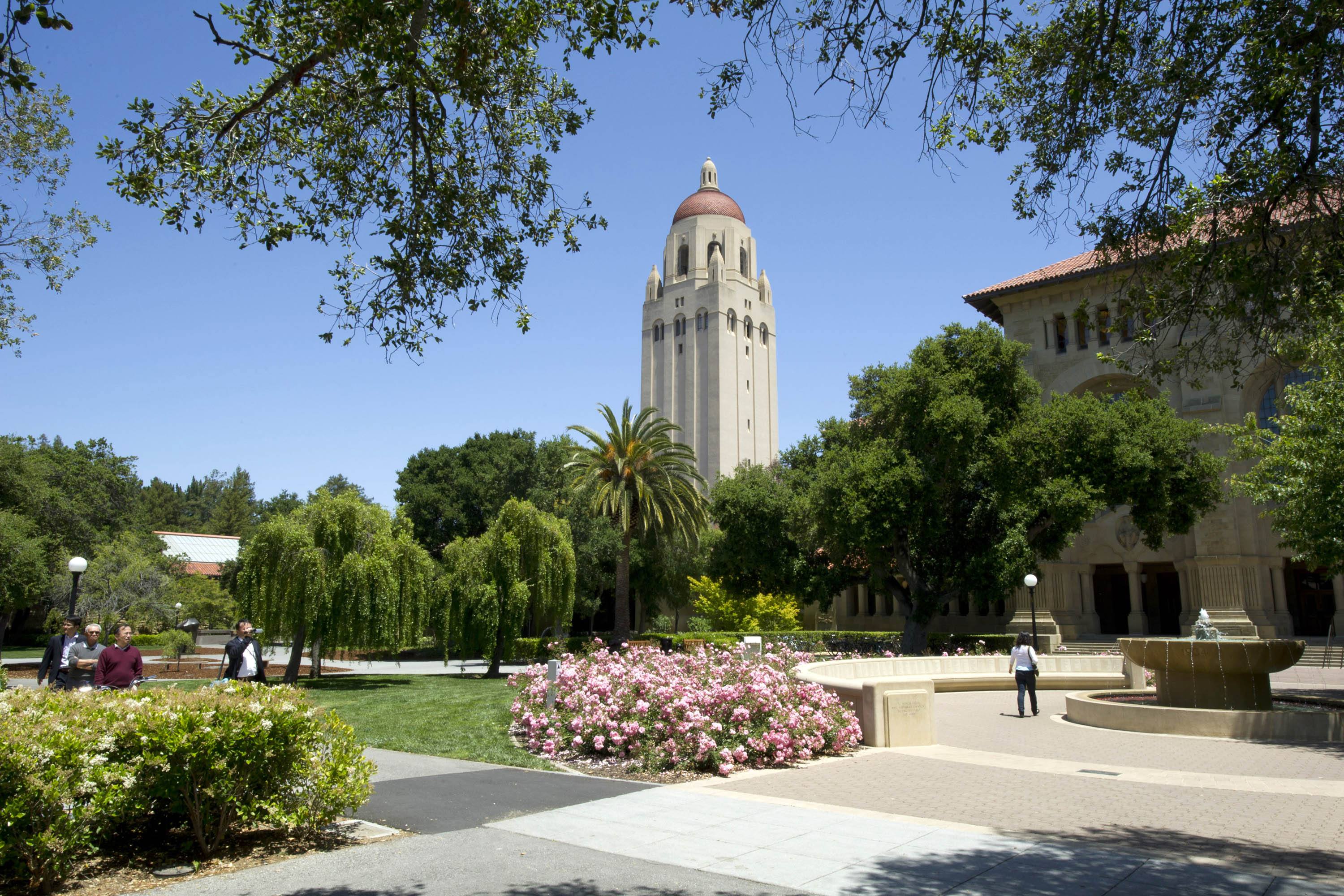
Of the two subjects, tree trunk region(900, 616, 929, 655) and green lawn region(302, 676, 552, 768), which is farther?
tree trunk region(900, 616, 929, 655)

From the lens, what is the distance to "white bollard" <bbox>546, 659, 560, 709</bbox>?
44.9ft

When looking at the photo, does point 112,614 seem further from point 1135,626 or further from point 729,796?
point 1135,626

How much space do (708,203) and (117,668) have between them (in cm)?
8289

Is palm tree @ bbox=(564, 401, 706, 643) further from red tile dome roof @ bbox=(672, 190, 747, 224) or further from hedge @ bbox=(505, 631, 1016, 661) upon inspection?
red tile dome roof @ bbox=(672, 190, 747, 224)

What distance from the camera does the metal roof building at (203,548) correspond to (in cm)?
7369

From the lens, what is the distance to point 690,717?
11.0 metres

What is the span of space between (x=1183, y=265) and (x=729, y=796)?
7257 mm

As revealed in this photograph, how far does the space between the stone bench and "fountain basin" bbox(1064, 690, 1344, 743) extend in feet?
11.7

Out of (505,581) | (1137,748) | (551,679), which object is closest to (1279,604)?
(1137,748)

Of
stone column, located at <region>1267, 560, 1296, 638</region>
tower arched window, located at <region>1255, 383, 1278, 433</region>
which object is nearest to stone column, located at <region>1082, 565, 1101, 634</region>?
stone column, located at <region>1267, 560, 1296, 638</region>

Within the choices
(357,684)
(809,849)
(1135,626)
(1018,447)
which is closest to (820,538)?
(1018,447)

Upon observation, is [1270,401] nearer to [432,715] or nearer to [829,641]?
[829,641]

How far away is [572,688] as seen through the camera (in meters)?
13.2

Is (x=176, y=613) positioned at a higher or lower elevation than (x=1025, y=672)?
higher
